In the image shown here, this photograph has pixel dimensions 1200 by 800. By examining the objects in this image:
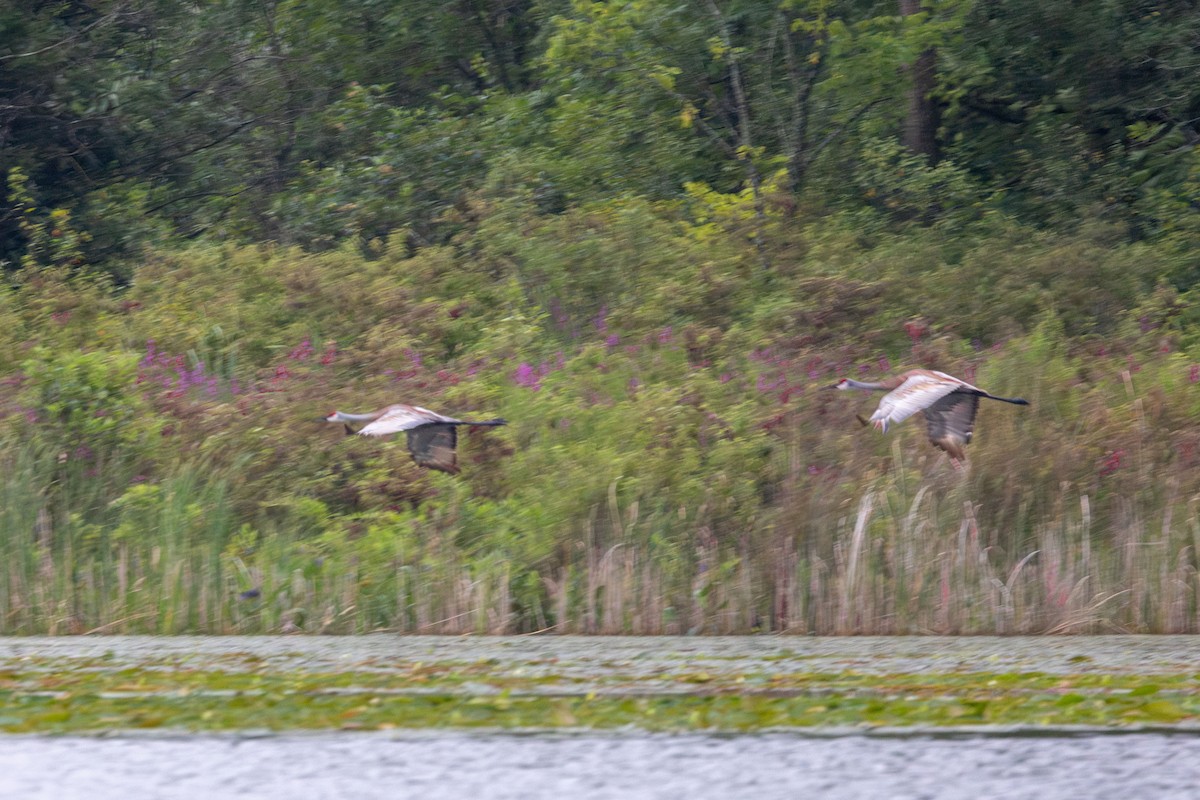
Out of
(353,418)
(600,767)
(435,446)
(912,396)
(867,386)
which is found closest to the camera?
(600,767)

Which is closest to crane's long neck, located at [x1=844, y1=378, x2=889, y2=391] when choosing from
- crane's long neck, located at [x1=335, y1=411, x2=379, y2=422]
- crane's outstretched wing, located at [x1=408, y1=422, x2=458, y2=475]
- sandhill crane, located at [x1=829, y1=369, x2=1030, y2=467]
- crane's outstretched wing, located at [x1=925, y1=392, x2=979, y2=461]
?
sandhill crane, located at [x1=829, y1=369, x2=1030, y2=467]

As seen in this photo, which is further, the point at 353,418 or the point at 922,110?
the point at 922,110

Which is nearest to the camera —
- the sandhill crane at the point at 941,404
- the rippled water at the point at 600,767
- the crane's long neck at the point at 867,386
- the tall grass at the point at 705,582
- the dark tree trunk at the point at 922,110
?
the rippled water at the point at 600,767

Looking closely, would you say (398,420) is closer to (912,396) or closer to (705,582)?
(705,582)

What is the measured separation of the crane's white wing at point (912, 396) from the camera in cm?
840

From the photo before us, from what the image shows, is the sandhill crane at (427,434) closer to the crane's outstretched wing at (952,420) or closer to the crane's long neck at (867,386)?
the crane's long neck at (867,386)

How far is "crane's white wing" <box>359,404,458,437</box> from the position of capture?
29.1 ft

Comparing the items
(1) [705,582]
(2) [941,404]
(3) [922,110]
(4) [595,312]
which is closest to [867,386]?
(2) [941,404]

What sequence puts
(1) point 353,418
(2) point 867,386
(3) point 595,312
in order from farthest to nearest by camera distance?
(3) point 595,312 < (2) point 867,386 < (1) point 353,418

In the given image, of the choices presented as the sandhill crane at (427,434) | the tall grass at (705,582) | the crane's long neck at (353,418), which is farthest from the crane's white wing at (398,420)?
the tall grass at (705,582)

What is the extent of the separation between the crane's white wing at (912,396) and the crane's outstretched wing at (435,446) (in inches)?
92.9

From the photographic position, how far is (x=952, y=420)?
348 inches

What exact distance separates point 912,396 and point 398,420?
281 centimetres

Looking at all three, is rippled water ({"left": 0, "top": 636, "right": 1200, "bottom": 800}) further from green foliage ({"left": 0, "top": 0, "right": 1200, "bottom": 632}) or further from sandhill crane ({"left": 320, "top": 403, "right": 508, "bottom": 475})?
green foliage ({"left": 0, "top": 0, "right": 1200, "bottom": 632})
